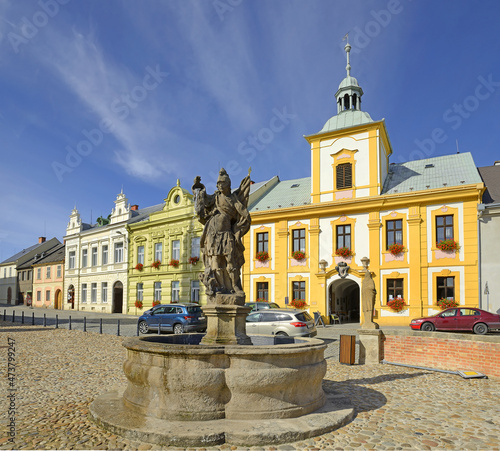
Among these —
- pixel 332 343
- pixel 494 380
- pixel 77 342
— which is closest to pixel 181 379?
pixel 494 380

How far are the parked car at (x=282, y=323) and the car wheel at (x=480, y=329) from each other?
7060 millimetres

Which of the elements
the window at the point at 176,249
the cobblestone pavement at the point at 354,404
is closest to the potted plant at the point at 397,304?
the cobblestone pavement at the point at 354,404

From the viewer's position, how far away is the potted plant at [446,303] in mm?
21016

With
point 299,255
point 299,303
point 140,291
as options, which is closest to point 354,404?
point 299,303

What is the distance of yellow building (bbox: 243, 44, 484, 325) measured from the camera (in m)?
21.7

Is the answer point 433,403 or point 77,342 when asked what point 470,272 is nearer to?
point 433,403

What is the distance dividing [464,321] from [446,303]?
13.4 ft

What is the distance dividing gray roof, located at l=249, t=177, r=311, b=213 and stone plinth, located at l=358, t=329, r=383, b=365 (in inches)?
620

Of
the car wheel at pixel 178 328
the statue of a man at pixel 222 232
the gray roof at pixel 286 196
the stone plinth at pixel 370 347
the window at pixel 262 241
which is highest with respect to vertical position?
the gray roof at pixel 286 196

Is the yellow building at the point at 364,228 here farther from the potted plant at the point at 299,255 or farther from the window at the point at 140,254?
the window at the point at 140,254

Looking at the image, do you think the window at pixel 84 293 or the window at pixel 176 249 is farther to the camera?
the window at pixel 84 293

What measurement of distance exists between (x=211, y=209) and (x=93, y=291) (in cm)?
3338

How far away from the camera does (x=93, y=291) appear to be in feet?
124

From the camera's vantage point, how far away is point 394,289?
75.0 feet
